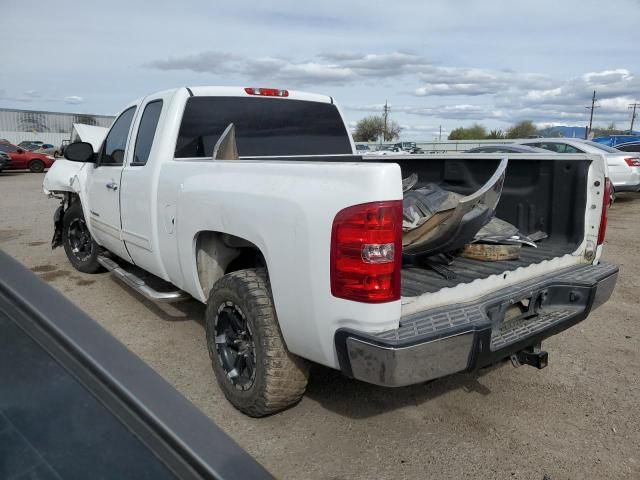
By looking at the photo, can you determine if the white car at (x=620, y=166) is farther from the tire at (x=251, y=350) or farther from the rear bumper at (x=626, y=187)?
the tire at (x=251, y=350)

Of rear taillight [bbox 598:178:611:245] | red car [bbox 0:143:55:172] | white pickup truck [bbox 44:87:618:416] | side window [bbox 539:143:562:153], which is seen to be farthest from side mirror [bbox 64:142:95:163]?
red car [bbox 0:143:55:172]

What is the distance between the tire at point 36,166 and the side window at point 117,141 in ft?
81.7

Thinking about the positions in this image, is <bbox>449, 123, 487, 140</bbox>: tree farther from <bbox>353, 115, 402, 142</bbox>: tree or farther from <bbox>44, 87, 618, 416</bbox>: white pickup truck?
<bbox>44, 87, 618, 416</bbox>: white pickup truck

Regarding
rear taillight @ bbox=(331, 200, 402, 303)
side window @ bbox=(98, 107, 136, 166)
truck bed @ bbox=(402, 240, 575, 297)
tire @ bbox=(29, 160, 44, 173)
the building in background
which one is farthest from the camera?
the building in background

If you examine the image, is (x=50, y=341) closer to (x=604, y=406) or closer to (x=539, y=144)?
(x=604, y=406)

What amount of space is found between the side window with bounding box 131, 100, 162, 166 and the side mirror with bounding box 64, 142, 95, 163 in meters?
0.74

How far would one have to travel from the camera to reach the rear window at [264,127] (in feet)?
13.6

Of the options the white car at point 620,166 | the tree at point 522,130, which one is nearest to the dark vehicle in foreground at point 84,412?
the white car at point 620,166

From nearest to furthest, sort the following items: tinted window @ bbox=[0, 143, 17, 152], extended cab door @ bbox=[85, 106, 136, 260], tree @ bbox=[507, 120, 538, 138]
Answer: extended cab door @ bbox=[85, 106, 136, 260] → tinted window @ bbox=[0, 143, 17, 152] → tree @ bbox=[507, 120, 538, 138]

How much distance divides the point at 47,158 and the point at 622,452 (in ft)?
97.7

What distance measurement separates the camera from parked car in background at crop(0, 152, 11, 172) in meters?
24.4

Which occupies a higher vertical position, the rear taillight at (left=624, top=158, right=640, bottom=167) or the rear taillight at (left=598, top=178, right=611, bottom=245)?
the rear taillight at (left=598, top=178, right=611, bottom=245)

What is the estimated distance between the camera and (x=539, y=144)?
1337 cm

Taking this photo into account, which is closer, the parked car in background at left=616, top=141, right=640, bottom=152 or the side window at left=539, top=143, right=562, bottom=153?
the side window at left=539, top=143, right=562, bottom=153
